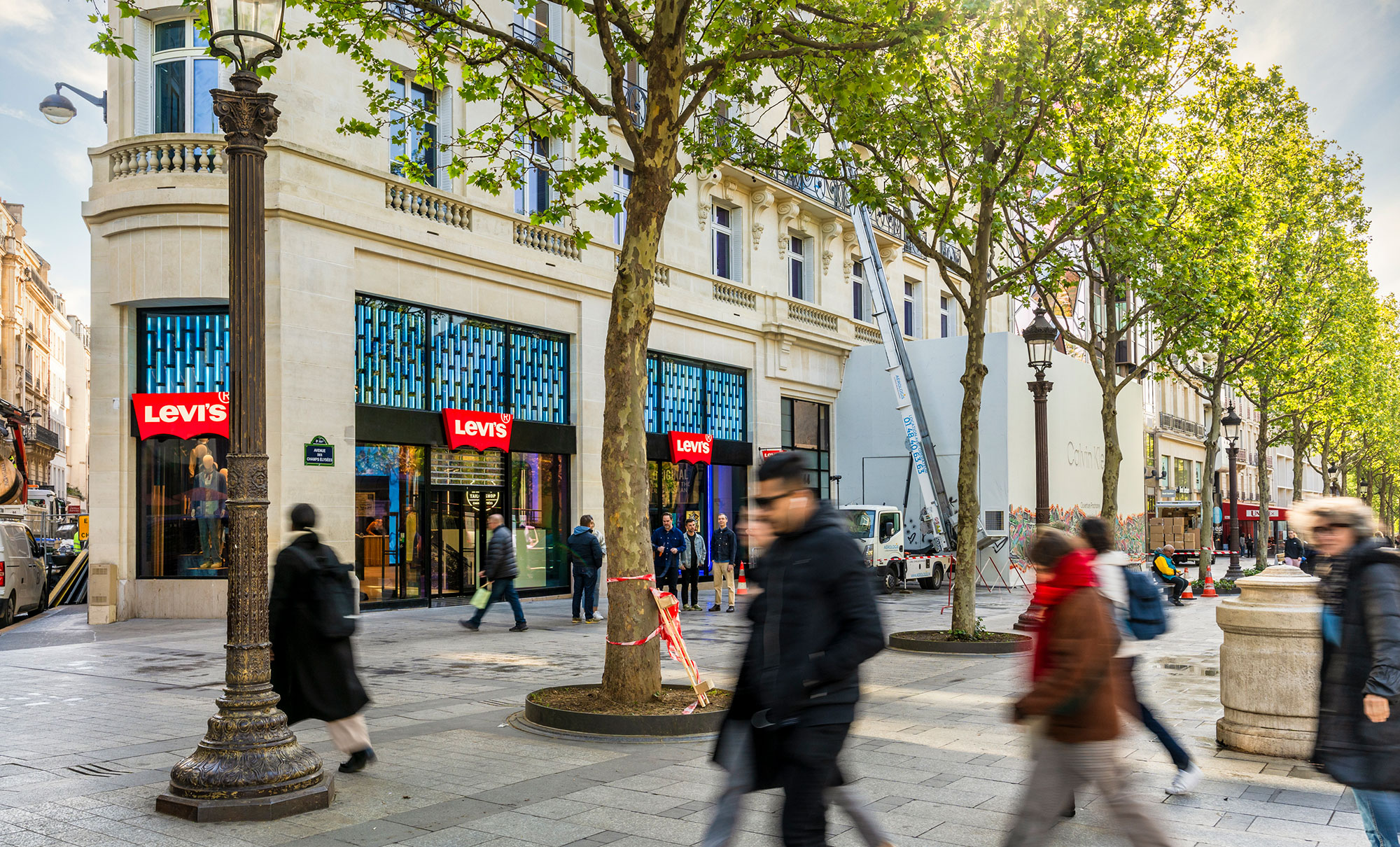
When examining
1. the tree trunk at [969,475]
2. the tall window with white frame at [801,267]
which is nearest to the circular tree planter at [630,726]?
the tree trunk at [969,475]

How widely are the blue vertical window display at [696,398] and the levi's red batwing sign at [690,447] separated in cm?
29

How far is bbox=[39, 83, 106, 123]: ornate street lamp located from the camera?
Answer: 686 inches

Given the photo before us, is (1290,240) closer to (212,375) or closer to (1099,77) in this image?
(1099,77)

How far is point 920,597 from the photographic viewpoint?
79.8 ft

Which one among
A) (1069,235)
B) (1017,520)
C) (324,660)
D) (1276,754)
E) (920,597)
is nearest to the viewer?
(324,660)

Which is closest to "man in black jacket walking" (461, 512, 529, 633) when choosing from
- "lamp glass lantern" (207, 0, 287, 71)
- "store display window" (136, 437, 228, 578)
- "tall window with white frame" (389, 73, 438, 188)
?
"store display window" (136, 437, 228, 578)

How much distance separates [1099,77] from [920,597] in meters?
13.6

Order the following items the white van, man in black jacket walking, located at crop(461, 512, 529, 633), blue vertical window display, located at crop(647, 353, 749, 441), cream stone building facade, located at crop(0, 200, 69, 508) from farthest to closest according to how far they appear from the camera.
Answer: cream stone building facade, located at crop(0, 200, 69, 508) → blue vertical window display, located at crop(647, 353, 749, 441) → the white van → man in black jacket walking, located at crop(461, 512, 529, 633)

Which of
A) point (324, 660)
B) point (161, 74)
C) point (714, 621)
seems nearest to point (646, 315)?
point (324, 660)

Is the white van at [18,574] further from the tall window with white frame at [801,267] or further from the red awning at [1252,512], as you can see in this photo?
the red awning at [1252,512]

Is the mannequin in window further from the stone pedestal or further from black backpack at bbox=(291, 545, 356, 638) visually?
the stone pedestal

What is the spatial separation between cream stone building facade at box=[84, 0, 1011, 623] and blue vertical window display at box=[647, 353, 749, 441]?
1.44 m

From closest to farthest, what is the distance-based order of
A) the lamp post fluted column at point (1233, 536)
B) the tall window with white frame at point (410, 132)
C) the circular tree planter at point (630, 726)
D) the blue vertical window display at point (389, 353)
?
1. the circular tree planter at point (630, 726)
2. the blue vertical window display at point (389, 353)
3. the tall window with white frame at point (410, 132)
4. the lamp post fluted column at point (1233, 536)

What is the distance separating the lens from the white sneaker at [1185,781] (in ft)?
21.2
